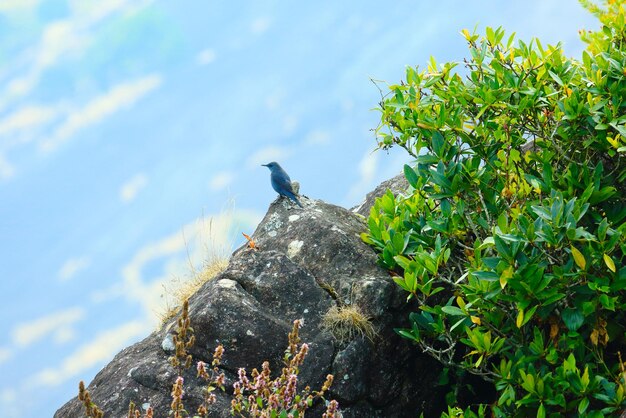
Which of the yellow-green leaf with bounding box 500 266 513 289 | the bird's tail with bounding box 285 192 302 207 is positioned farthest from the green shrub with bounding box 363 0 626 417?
the bird's tail with bounding box 285 192 302 207

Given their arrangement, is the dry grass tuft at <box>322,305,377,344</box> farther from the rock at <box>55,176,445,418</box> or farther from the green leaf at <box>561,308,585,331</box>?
the green leaf at <box>561,308,585,331</box>

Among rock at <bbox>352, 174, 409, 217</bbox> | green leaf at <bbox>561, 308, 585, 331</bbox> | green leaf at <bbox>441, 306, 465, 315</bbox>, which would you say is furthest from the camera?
rock at <bbox>352, 174, 409, 217</bbox>

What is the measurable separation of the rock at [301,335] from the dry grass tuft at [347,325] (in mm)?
56

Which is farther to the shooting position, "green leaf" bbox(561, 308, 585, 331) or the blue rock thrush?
the blue rock thrush

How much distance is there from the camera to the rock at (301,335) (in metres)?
7.23

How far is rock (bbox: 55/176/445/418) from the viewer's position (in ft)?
23.7

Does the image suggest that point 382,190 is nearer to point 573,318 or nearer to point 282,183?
point 282,183

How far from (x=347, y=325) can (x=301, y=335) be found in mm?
432

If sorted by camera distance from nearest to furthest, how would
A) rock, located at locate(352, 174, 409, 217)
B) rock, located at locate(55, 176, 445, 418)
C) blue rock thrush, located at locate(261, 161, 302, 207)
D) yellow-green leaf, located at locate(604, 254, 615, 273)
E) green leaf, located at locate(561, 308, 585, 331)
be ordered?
yellow-green leaf, located at locate(604, 254, 615, 273), green leaf, located at locate(561, 308, 585, 331), rock, located at locate(55, 176, 445, 418), blue rock thrush, located at locate(261, 161, 302, 207), rock, located at locate(352, 174, 409, 217)

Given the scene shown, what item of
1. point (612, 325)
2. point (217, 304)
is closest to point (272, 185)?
point (217, 304)

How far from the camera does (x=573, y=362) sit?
658 centimetres

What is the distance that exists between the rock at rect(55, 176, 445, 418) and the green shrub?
1.05 ft

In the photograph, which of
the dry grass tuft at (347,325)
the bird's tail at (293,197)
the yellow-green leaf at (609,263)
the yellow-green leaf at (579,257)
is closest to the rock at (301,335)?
the dry grass tuft at (347,325)

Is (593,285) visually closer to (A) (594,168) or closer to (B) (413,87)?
(A) (594,168)
